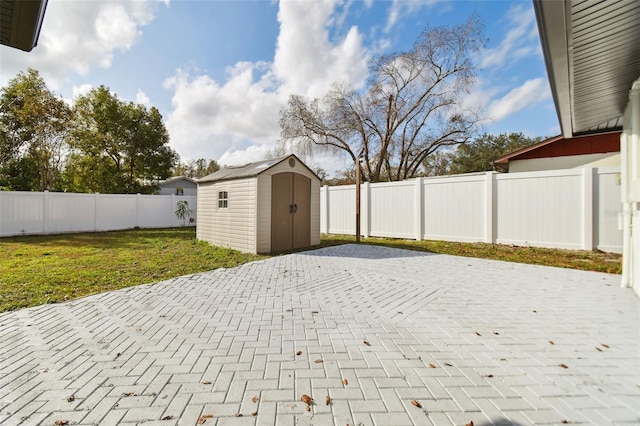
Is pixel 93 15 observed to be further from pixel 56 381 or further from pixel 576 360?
pixel 576 360

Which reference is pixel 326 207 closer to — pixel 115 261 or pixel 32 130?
pixel 115 261

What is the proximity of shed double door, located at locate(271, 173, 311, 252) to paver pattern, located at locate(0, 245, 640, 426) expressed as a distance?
3.83 meters

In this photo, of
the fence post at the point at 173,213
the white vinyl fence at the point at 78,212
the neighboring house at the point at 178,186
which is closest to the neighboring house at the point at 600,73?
the white vinyl fence at the point at 78,212

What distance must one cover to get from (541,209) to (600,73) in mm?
5868

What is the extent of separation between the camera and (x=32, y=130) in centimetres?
1441

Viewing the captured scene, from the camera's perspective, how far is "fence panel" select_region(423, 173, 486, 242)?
28.3ft

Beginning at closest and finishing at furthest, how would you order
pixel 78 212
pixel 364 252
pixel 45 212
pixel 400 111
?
pixel 364 252 → pixel 45 212 → pixel 78 212 → pixel 400 111

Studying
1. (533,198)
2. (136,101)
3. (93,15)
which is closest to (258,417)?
(93,15)

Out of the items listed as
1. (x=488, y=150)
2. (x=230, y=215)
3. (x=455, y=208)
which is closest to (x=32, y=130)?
(x=230, y=215)

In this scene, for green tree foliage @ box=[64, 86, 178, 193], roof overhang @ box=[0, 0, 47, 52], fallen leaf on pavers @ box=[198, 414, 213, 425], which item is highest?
green tree foliage @ box=[64, 86, 178, 193]

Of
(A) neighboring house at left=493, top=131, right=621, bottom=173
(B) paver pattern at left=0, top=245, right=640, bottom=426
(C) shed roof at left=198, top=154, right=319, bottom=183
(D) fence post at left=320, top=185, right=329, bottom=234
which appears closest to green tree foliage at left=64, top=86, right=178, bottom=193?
(C) shed roof at left=198, top=154, right=319, bottom=183

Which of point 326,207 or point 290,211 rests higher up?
point 326,207

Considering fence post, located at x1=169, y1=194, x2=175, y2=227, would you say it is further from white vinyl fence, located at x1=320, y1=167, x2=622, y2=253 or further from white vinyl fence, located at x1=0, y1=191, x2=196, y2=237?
white vinyl fence, located at x1=320, y1=167, x2=622, y2=253

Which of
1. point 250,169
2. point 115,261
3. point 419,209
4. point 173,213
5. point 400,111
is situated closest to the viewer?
point 115,261
